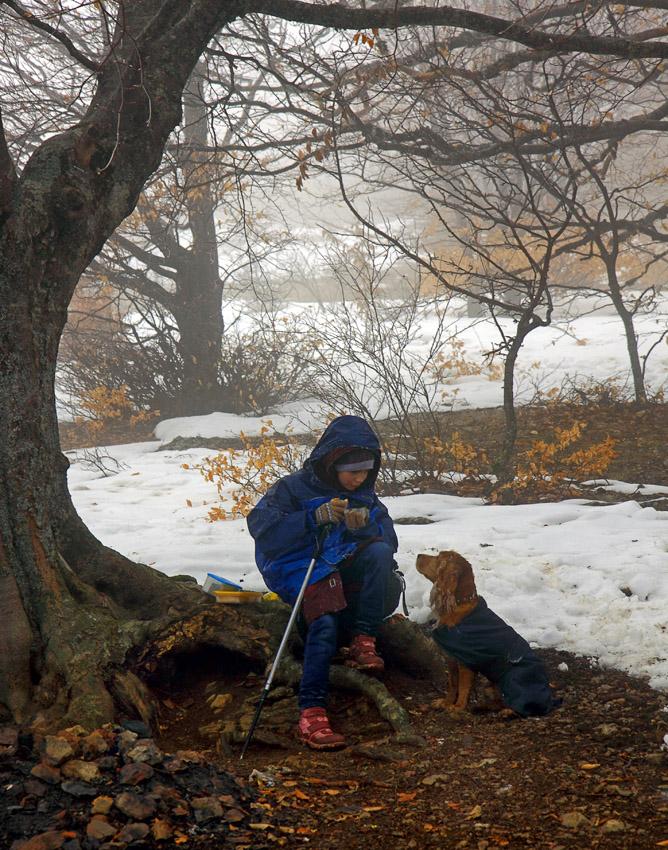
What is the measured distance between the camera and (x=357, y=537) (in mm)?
3480

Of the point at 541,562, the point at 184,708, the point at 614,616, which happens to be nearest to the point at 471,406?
the point at 541,562

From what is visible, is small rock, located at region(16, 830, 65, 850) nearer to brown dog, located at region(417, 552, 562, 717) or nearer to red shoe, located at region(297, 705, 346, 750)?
red shoe, located at region(297, 705, 346, 750)

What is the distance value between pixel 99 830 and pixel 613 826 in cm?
164

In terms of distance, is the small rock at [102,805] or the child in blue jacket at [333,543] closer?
the small rock at [102,805]

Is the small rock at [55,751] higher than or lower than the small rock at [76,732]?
higher

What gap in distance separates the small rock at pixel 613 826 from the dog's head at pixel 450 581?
1.15m

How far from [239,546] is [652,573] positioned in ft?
10.6

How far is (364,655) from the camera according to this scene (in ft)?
10.5

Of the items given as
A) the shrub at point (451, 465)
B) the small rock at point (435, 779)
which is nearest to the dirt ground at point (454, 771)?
the small rock at point (435, 779)

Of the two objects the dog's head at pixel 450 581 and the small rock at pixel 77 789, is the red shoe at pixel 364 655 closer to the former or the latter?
the dog's head at pixel 450 581

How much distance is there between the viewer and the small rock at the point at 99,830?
1.81 metres

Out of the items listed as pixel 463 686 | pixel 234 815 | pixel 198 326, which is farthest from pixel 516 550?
pixel 198 326

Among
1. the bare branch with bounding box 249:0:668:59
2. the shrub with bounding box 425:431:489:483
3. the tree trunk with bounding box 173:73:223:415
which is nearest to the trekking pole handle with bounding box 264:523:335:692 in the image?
the bare branch with bounding box 249:0:668:59

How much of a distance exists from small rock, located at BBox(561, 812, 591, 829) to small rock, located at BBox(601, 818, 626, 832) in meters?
0.05
